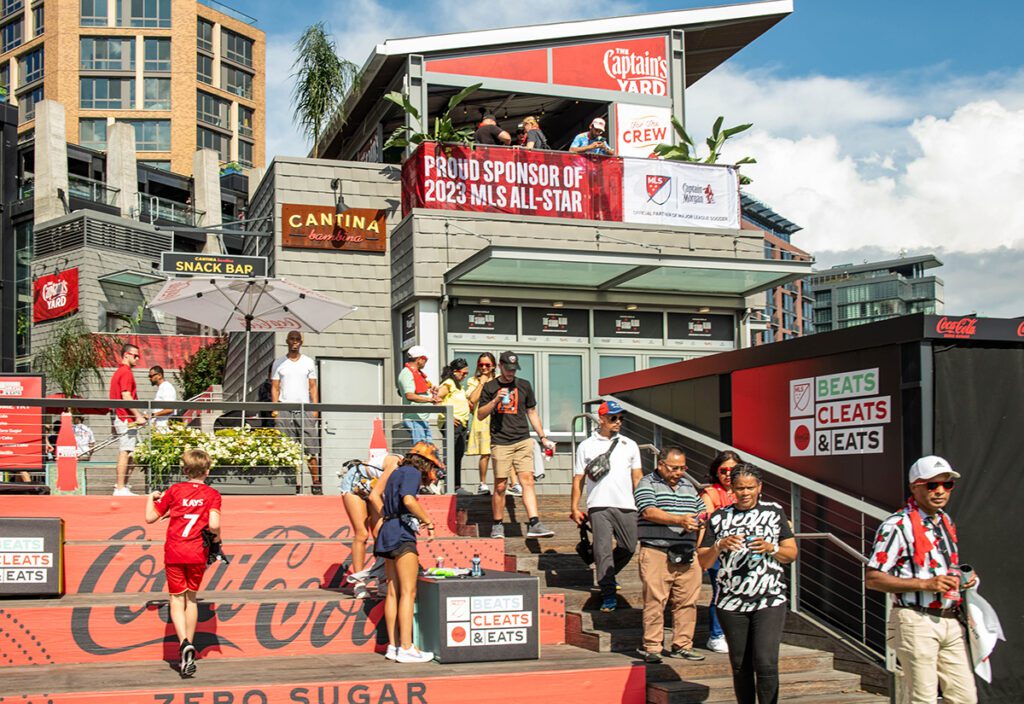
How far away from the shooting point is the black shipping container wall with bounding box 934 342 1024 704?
8.22 metres

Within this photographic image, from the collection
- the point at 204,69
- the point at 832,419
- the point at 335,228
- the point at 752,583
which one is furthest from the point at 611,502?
the point at 204,69

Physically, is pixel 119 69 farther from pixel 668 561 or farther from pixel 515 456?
pixel 668 561

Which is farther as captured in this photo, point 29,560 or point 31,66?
point 31,66

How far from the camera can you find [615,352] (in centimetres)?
1711

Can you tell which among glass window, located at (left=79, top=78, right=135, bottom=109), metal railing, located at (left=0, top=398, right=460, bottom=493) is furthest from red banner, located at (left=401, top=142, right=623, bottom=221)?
glass window, located at (left=79, top=78, right=135, bottom=109)

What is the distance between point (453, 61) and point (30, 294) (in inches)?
1228

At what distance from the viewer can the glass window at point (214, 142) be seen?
7194cm

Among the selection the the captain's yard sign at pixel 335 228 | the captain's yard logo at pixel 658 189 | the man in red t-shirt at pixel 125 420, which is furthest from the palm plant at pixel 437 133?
the man in red t-shirt at pixel 125 420

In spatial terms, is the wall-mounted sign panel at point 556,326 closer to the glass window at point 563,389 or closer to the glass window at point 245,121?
the glass window at point 563,389

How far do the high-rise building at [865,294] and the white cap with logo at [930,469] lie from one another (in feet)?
543

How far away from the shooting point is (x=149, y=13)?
231 ft

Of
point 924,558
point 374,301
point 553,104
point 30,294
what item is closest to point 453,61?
point 553,104

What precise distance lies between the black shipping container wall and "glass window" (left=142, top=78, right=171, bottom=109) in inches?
2718

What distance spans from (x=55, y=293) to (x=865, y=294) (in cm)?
14942
